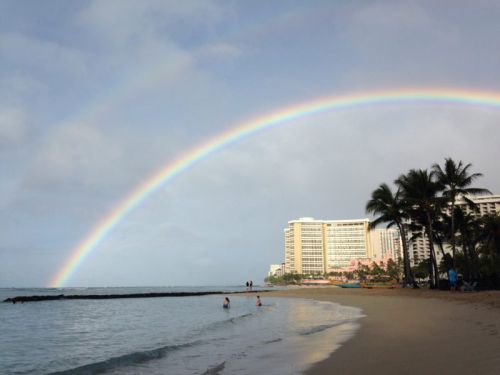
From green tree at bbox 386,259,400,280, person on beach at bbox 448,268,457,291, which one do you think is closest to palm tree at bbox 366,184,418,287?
person on beach at bbox 448,268,457,291

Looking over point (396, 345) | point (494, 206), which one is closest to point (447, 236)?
point (396, 345)

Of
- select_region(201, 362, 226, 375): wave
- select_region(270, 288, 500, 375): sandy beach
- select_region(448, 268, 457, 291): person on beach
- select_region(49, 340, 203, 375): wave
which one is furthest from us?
select_region(448, 268, 457, 291): person on beach

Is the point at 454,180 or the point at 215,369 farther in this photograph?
the point at 454,180

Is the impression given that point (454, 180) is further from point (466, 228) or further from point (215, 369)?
point (215, 369)

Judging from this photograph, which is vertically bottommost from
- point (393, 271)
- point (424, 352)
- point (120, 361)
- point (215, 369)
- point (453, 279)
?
point (120, 361)

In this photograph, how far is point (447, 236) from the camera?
60.4 metres

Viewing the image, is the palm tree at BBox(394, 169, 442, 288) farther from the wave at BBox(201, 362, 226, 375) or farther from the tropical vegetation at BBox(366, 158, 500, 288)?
the wave at BBox(201, 362, 226, 375)

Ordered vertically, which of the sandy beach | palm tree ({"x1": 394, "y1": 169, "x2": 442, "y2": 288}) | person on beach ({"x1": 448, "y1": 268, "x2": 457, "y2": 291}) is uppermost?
palm tree ({"x1": 394, "y1": 169, "x2": 442, "y2": 288})

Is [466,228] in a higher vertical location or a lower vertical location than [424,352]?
higher

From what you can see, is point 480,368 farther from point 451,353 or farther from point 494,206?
point 494,206

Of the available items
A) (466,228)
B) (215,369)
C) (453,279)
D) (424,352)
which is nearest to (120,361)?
(215,369)

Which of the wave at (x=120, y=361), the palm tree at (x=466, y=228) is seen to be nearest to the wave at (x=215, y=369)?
the wave at (x=120, y=361)

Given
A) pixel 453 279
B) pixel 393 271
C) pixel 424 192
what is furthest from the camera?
pixel 393 271

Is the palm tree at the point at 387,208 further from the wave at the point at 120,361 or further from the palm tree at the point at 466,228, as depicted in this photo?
the wave at the point at 120,361
